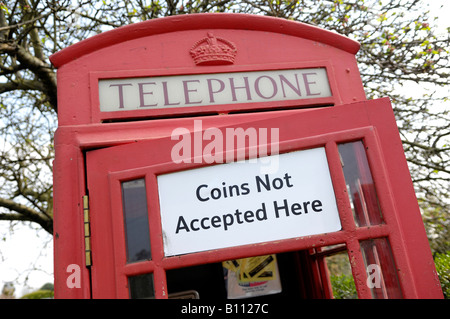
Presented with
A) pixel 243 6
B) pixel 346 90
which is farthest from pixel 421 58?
pixel 346 90

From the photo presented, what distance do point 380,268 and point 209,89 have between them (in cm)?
101

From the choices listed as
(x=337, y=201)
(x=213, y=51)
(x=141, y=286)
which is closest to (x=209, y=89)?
(x=213, y=51)

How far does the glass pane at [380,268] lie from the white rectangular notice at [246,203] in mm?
142

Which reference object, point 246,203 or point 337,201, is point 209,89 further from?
point 337,201

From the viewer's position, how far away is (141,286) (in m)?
1.46

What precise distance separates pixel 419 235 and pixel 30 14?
471cm

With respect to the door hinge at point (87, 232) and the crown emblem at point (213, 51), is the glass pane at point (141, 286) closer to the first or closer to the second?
the door hinge at point (87, 232)

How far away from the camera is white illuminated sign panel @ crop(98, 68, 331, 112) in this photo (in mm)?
1733

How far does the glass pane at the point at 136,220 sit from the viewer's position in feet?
4.93

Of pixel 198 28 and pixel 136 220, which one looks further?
pixel 198 28

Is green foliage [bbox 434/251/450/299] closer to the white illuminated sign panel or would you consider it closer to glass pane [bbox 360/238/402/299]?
glass pane [bbox 360/238/402/299]
